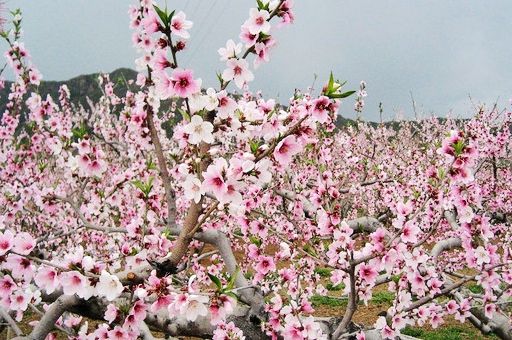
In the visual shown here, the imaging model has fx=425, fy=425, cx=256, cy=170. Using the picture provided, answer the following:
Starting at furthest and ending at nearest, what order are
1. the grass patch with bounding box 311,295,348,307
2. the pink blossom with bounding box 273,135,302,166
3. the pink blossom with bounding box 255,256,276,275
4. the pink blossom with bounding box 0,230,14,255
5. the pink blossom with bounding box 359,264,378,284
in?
the grass patch with bounding box 311,295,348,307 → the pink blossom with bounding box 255,256,276,275 → the pink blossom with bounding box 359,264,378,284 → the pink blossom with bounding box 273,135,302,166 → the pink blossom with bounding box 0,230,14,255

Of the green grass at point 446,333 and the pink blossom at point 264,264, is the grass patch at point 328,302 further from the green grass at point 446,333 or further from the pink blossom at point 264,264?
the pink blossom at point 264,264

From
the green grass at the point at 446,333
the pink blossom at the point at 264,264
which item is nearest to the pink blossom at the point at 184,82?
the pink blossom at the point at 264,264

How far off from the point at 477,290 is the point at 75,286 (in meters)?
12.7

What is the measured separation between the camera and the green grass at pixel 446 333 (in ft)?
27.5

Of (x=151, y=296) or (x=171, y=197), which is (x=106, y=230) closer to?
(x=171, y=197)

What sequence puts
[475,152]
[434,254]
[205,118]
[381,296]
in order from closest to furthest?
[205,118], [475,152], [434,254], [381,296]

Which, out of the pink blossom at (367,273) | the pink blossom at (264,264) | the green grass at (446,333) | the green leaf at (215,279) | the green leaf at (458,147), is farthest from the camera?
the green grass at (446,333)

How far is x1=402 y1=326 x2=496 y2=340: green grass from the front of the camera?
8375mm

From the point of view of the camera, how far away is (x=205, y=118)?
7.59 ft

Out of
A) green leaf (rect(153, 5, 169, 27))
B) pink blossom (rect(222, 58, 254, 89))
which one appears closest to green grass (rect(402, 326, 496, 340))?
pink blossom (rect(222, 58, 254, 89))

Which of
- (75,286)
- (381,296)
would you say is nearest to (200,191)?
(75,286)

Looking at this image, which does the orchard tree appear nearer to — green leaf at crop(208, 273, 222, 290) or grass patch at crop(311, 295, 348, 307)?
green leaf at crop(208, 273, 222, 290)

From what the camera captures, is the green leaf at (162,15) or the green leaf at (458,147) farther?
the green leaf at (458,147)

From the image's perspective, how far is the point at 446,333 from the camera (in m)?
8.66
